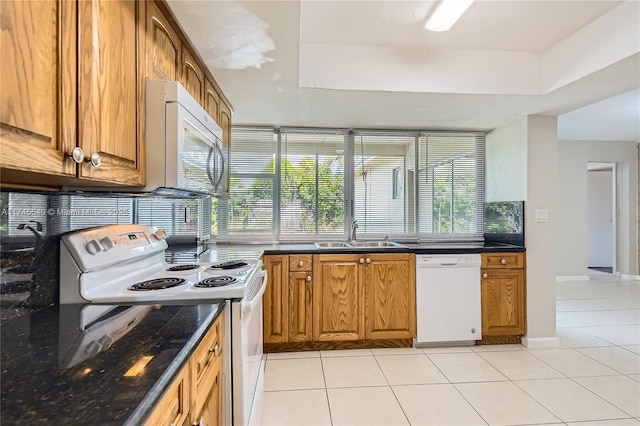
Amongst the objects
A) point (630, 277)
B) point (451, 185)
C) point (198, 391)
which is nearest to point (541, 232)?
point (451, 185)

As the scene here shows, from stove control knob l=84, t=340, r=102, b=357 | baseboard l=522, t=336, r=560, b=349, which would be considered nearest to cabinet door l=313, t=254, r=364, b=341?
baseboard l=522, t=336, r=560, b=349

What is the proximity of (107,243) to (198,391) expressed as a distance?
0.78 metres

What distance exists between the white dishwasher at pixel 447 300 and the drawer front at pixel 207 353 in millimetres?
2089

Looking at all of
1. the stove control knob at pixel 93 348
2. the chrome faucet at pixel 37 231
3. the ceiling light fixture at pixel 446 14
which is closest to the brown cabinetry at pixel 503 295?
the ceiling light fixture at pixel 446 14

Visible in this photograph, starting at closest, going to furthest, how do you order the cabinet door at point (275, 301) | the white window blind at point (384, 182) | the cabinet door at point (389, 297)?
the cabinet door at point (275, 301) < the cabinet door at point (389, 297) < the white window blind at point (384, 182)

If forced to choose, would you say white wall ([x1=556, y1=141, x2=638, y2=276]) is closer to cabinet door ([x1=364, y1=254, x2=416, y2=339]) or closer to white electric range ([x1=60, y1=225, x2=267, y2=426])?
cabinet door ([x1=364, y1=254, x2=416, y2=339])

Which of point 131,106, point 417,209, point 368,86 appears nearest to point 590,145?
point 417,209

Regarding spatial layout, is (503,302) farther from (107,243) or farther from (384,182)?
(107,243)

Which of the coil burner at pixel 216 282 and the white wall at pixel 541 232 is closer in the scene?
the coil burner at pixel 216 282

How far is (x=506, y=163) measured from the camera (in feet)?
10.5

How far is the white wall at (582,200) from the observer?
17.3ft

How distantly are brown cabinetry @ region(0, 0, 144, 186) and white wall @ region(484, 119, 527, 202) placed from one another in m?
Answer: 3.12

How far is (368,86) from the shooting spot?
2324 millimetres

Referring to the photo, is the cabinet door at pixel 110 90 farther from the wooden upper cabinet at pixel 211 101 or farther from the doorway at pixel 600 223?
the doorway at pixel 600 223
